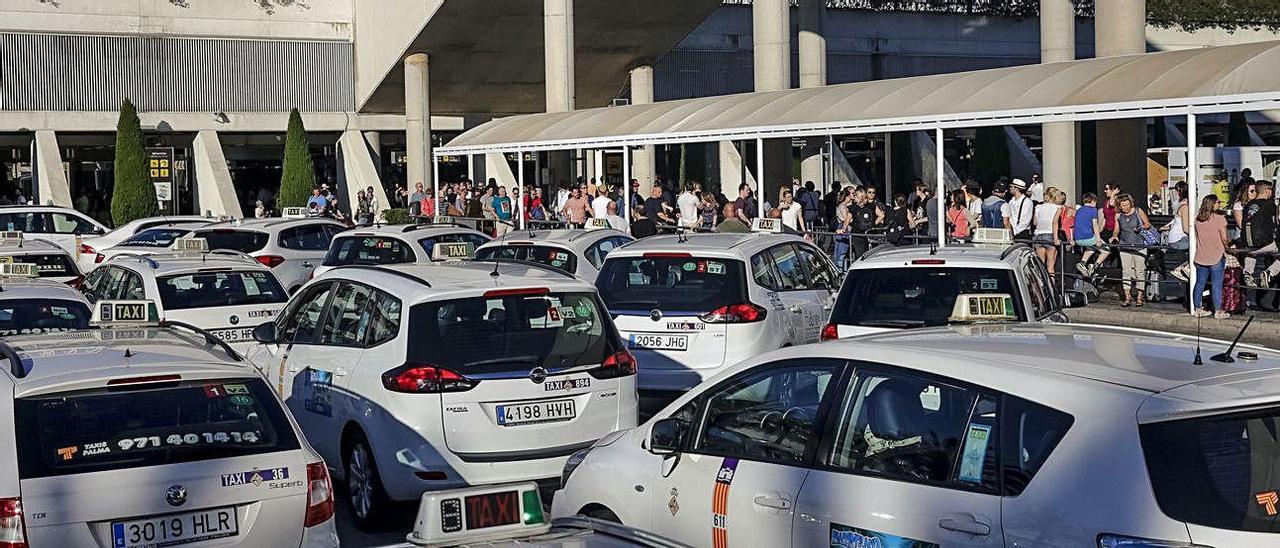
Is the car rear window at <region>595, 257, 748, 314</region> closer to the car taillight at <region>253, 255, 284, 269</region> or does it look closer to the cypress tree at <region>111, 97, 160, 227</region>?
the car taillight at <region>253, 255, 284, 269</region>

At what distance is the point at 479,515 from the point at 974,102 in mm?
19540

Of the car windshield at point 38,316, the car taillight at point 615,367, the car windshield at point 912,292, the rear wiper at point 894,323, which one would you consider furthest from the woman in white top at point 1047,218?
the car windshield at point 38,316

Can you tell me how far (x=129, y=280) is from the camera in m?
15.8

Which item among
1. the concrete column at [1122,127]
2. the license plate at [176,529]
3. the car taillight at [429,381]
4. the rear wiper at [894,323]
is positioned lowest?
the license plate at [176,529]

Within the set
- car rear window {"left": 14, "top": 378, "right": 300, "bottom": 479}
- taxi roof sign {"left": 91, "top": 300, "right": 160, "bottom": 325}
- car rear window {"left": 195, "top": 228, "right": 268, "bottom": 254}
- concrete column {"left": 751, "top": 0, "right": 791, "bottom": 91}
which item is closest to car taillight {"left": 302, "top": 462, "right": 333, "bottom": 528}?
car rear window {"left": 14, "top": 378, "right": 300, "bottom": 479}

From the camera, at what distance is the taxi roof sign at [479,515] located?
14.3ft

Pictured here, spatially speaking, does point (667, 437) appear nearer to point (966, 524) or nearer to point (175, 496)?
point (966, 524)

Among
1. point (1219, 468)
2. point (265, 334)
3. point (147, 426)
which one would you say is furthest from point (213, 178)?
point (1219, 468)

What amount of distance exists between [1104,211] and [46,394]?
19666 mm

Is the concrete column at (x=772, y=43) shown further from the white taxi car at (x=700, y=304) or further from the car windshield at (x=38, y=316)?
the car windshield at (x=38, y=316)

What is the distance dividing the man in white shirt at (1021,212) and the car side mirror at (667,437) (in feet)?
57.7

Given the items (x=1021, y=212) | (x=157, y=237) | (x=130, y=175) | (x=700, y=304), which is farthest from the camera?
(x=130, y=175)

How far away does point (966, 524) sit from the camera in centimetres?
554

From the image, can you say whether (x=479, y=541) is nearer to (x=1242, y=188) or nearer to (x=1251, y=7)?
(x=1242, y=188)
